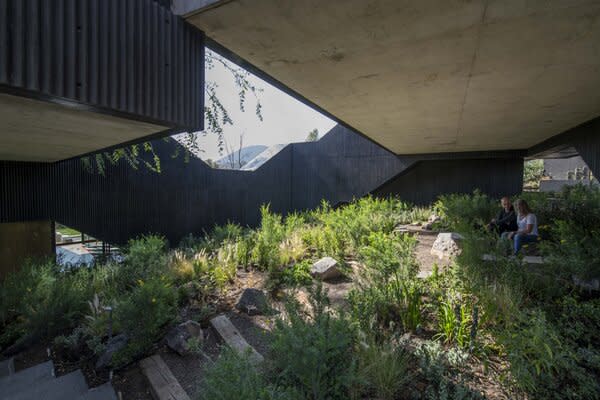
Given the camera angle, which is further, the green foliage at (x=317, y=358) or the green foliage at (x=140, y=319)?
the green foliage at (x=140, y=319)

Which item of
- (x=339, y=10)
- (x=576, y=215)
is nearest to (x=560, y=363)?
(x=339, y=10)

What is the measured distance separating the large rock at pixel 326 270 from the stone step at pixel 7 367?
3351 mm

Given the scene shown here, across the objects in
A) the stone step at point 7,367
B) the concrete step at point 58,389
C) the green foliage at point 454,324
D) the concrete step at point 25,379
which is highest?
the green foliage at point 454,324

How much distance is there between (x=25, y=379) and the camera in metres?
2.55

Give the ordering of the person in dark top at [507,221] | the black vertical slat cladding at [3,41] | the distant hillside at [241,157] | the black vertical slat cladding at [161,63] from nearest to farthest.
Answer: the black vertical slat cladding at [3,41]
the black vertical slat cladding at [161,63]
the person in dark top at [507,221]
the distant hillside at [241,157]

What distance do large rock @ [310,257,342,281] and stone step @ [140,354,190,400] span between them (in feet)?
6.52

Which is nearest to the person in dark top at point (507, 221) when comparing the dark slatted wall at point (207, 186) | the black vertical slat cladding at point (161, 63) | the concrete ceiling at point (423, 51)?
the concrete ceiling at point (423, 51)

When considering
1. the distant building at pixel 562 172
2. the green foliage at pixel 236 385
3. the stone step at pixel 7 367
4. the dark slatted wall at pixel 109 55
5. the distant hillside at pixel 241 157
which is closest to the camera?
the green foliage at pixel 236 385

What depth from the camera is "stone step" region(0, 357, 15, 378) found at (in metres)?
2.84

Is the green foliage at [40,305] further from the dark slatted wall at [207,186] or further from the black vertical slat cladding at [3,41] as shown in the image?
the dark slatted wall at [207,186]

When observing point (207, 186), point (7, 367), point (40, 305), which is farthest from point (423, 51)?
point (207, 186)

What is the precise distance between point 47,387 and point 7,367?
1094mm

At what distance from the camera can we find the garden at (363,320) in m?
1.62

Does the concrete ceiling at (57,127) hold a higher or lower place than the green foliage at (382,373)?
higher
